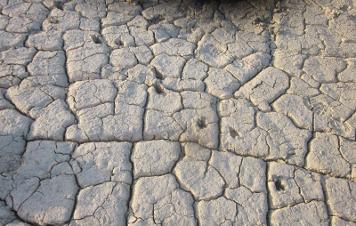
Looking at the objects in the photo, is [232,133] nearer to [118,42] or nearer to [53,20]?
[118,42]

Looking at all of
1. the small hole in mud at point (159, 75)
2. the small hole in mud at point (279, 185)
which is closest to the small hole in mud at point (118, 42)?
the small hole in mud at point (159, 75)

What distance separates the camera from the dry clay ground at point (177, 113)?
227 cm

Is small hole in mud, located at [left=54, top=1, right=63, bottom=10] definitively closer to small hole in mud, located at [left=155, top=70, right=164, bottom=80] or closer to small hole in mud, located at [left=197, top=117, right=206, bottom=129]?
small hole in mud, located at [left=155, top=70, right=164, bottom=80]

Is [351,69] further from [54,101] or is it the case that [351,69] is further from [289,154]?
[54,101]

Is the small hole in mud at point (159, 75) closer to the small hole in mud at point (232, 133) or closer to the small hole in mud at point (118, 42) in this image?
the small hole in mud at point (118, 42)

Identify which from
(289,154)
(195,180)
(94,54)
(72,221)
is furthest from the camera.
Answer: (94,54)

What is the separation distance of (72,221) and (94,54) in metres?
1.39

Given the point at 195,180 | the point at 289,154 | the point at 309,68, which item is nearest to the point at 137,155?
the point at 195,180

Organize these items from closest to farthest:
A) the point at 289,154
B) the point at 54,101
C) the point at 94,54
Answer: the point at 289,154, the point at 54,101, the point at 94,54

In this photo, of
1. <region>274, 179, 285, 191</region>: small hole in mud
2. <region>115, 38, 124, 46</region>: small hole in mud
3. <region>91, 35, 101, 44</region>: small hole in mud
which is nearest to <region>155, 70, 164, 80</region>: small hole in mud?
<region>115, 38, 124, 46</region>: small hole in mud

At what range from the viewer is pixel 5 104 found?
2.66 metres

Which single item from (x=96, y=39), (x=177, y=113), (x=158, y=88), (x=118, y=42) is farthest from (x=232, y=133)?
(x=96, y=39)

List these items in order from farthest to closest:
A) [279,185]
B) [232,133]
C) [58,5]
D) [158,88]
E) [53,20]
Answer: [58,5] → [53,20] → [158,88] → [232,133] → [279,185]

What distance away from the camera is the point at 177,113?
Result: 272 cm
